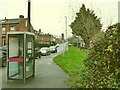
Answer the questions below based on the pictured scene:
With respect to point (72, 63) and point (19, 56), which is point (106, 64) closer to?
point (19, 56)

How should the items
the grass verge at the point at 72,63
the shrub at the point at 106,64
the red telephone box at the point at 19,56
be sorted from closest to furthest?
the shrub at the point at 106,64, the grass verge at the point at 72,63, the red telephone box at the point at 19,56

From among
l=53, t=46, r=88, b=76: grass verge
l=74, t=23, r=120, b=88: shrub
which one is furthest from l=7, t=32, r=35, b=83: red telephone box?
l=74, t=23, r=120, b=88: shrub

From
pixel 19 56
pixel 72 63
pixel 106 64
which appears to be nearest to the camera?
pixel 106 64

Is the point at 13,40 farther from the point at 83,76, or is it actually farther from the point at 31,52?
the point at 83,76

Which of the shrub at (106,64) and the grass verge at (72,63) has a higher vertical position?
the shrub at (106,64)

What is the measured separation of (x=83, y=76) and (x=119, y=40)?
1.44m

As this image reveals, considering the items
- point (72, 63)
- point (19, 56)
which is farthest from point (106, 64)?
point (72, 63)

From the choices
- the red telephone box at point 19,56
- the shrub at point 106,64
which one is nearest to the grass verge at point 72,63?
the shrub at point 106,64

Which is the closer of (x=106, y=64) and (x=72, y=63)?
(x=106, y=64)

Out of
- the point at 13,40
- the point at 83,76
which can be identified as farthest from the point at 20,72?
the point at 83,76

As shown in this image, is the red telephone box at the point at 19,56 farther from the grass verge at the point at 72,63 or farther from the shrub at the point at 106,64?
the shrub at the point at 106,64

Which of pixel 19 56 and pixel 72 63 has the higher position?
pixel 19 56

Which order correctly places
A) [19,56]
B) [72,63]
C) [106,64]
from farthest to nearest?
[72,63], [19,56], [106,64]

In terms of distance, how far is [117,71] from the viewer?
18.6 feet
